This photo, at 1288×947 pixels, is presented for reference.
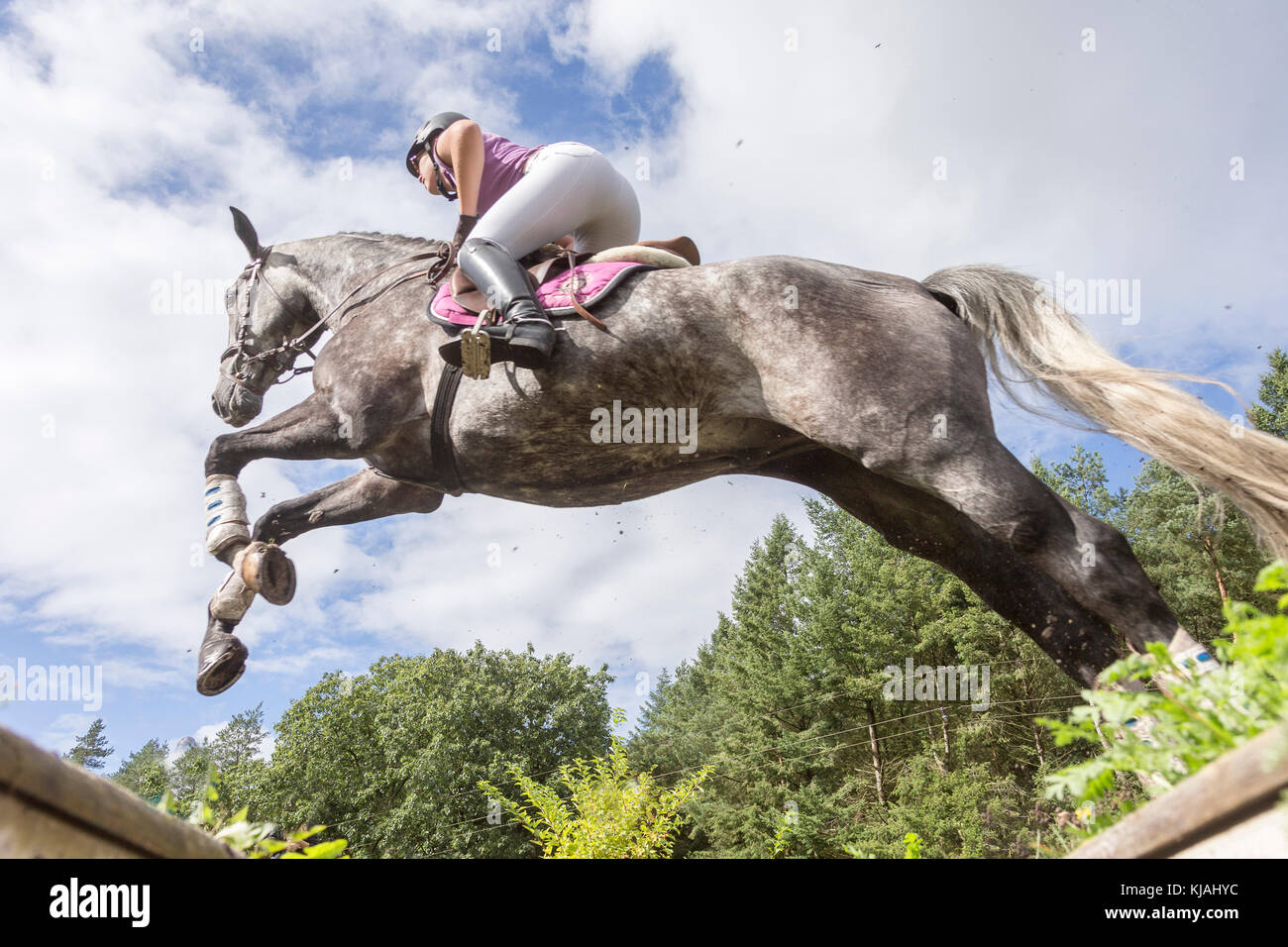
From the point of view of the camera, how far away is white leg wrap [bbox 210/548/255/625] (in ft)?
13.6

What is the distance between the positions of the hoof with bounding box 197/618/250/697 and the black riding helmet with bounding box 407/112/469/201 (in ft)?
8.87

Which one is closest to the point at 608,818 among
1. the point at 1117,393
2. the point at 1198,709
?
the point at 1117,393

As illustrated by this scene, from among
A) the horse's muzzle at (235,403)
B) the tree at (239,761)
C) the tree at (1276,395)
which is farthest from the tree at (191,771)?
the tree at (1276,395)

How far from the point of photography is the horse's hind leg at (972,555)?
339cm

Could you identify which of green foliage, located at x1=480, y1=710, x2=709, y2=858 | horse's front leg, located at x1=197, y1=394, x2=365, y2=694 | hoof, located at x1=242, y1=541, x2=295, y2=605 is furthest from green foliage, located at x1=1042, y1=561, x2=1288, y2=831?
green foliage, located at x1=480, y1=710, x2=709, y2=858

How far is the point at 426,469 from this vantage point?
13.2ft

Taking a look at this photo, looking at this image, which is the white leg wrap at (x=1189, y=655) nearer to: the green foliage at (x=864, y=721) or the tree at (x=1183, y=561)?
the green foliage at (x=864, y=721)

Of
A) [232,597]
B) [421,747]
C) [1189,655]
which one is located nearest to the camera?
[1189,655]

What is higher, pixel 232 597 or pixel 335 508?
pixel 335 508

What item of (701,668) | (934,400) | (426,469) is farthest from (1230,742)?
(701,668)

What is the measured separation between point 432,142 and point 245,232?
191cm

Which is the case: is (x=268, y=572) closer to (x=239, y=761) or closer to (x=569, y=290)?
(x=569, y=290)

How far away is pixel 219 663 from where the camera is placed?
4004 millimetres
